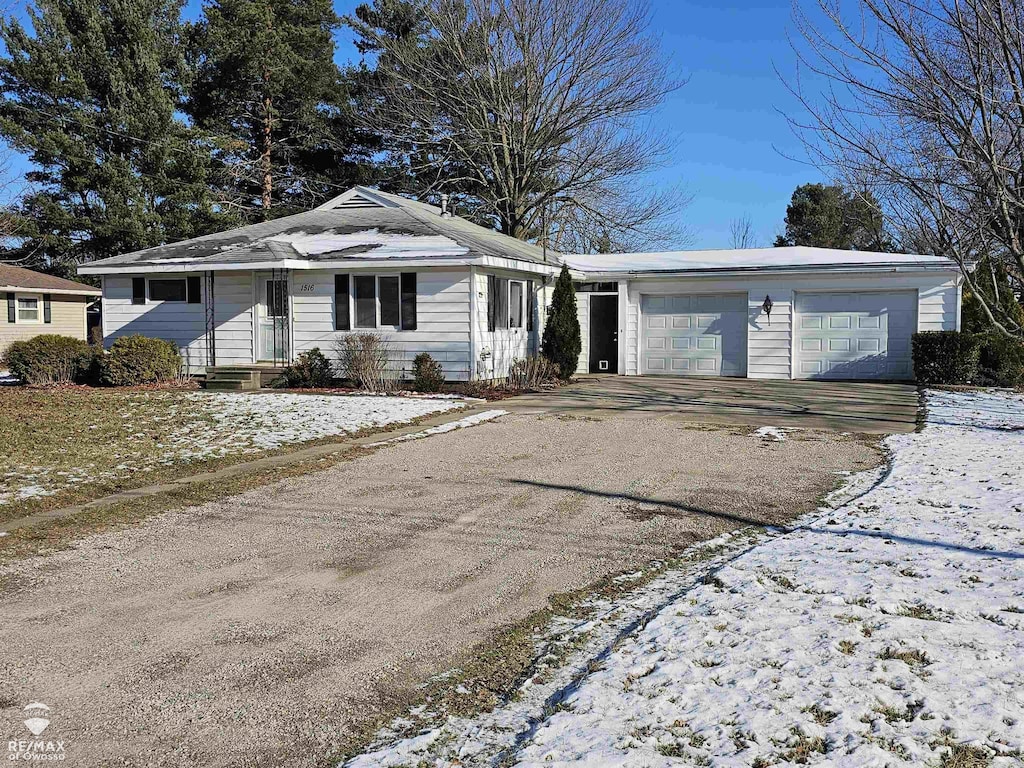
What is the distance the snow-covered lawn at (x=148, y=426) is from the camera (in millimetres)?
8828

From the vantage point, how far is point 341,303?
17.7 metres

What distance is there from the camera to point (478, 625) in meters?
4.61

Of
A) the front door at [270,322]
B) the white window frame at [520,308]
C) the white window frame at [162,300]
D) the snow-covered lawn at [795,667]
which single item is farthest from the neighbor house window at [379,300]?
the snow-covered lawn at [795,667]

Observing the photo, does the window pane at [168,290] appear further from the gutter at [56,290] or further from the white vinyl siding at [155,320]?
the gutter at [56,290]

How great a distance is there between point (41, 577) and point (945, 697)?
5.13m

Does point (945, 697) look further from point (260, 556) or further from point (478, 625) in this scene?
point (260, 556)

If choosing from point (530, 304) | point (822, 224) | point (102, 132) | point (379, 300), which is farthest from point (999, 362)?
point (102, 132)

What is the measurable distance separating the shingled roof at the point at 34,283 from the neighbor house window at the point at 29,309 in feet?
2.53

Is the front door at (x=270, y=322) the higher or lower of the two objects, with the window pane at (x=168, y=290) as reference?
lower

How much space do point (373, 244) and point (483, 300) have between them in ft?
8.86

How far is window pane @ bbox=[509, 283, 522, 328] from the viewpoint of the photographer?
19.3 meters

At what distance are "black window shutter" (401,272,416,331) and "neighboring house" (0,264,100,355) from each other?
58.8 ft

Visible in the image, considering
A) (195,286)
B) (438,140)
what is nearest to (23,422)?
(195,286)

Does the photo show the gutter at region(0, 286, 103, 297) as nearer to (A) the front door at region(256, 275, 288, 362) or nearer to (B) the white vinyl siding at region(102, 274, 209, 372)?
(B) the white vinyl siding at region(102, 274, 209, 372)
